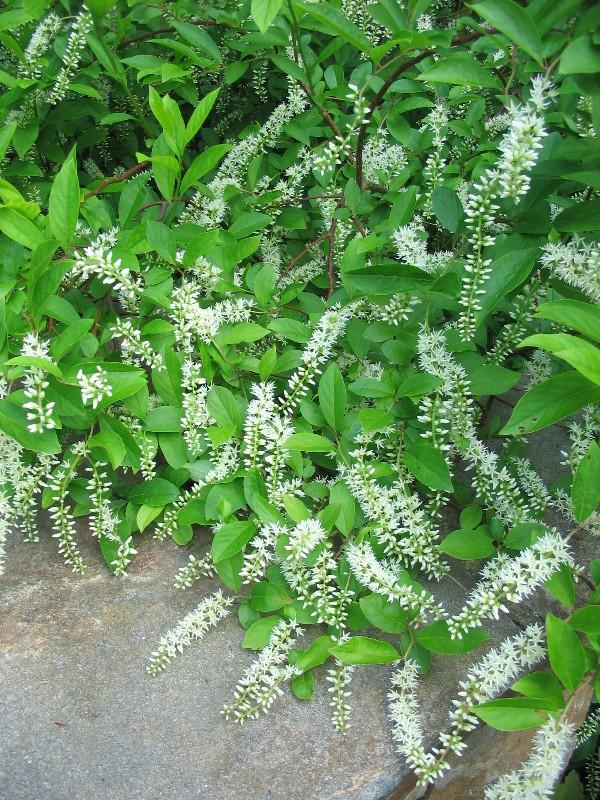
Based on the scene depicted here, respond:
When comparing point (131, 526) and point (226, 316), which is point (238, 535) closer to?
point (131, 526)

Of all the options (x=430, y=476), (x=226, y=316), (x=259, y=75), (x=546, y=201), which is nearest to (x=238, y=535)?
(x=430, y=476)

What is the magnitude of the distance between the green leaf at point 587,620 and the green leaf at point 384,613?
35cm

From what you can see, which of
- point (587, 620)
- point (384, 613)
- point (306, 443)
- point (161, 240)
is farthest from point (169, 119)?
point (587, 620)

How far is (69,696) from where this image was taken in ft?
5.50

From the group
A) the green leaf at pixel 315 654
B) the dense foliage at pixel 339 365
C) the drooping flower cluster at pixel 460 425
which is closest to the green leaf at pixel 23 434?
the dense foliage at pixel 339 365

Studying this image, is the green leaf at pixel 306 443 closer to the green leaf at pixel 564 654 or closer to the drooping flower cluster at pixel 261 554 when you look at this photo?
the drooping flower cluster at pixel 261 554

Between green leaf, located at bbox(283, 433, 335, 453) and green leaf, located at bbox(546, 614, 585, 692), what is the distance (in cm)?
61

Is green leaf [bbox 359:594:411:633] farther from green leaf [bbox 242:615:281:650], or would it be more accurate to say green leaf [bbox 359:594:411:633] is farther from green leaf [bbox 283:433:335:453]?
green leaf [bbox 283:433:335:453]

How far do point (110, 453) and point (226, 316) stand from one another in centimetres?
51

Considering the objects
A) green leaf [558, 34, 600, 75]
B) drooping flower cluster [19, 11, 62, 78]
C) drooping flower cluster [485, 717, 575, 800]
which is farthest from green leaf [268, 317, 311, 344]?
drooping flower cluster [19, 11, 62, 78]

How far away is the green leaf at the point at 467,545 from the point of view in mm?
1746

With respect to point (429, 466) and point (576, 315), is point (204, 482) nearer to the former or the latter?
point (429, 466)

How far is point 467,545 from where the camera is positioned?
5.78 ft

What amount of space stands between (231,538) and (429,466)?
0.48 metres
